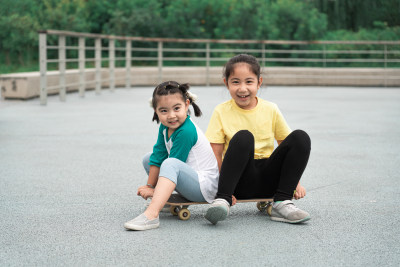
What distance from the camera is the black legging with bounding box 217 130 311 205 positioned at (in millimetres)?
3037

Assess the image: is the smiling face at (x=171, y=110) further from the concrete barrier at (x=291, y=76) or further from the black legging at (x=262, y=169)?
the concrete barrier at (x=291, y=76)

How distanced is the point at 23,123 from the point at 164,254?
5.22 meters

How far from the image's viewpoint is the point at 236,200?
3164mm

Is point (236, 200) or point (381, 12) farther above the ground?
point (381, 12)

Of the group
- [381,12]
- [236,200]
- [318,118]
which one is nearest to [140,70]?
[318,118]

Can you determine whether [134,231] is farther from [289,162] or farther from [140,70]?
[140,70]

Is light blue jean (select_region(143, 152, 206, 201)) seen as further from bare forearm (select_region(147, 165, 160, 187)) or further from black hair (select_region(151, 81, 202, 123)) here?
black hair (select_region(151, 81, 202, 123))

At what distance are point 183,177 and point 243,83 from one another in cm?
56

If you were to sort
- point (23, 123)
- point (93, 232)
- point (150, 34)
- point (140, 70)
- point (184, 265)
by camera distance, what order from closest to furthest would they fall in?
point (184, 265) → point (93, 232) → point (23, 123) → point (140, 70) → point (150, 34)

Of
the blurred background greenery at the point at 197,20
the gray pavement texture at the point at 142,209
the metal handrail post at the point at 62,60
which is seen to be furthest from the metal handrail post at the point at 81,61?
the blurred background greenery at the point at 197,20

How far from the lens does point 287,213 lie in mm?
3088

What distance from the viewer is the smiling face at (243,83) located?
320 centimetres

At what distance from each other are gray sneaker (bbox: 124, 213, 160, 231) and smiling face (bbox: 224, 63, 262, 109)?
0.75 metres

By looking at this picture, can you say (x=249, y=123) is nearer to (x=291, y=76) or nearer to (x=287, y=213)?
(x=287, y=213)
